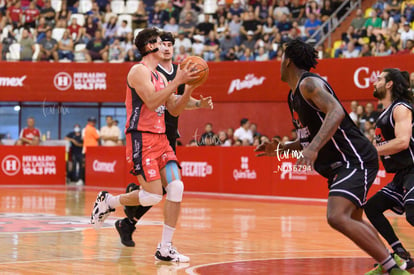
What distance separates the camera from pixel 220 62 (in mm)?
27609

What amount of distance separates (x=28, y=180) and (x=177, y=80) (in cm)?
1881

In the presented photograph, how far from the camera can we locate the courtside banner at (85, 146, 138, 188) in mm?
25328

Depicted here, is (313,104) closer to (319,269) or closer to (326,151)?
(326,151)

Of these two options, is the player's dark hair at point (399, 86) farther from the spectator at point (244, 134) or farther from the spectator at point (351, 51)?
the spectator at point (351, 51)

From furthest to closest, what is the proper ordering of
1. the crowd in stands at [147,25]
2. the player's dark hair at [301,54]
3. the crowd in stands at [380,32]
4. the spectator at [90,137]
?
the crowd in stands at [147,25]
the spectator at [90,137]
the crowd in stands at [380,32]
the player's dark hair at [301,54]

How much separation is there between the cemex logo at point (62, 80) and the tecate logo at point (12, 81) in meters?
1.14

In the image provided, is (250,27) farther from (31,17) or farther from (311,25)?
(31,17)

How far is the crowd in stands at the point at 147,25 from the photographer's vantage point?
90.6 ft

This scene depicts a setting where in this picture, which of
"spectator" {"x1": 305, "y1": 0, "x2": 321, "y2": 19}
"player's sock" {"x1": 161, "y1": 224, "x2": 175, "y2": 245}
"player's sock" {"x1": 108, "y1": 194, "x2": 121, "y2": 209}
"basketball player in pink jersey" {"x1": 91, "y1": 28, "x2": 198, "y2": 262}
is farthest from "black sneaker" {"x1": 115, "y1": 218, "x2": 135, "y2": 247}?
"spectator" {"x1": 305, "y1": 0, "x2": 321, "y2": 19}

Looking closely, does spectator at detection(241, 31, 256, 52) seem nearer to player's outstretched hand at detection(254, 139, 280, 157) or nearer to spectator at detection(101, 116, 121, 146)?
spectator at detection(101, 116, 121, 146)

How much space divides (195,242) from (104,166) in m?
15.6

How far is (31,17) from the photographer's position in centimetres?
3066

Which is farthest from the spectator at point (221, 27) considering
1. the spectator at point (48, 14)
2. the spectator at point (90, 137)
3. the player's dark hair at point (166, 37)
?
the player's dark hair at point (166, 37)

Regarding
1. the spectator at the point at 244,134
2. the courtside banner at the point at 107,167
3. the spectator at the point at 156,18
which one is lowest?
the courtside banner at the point at 107,167
